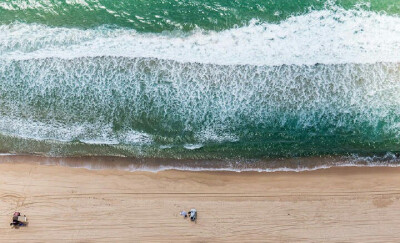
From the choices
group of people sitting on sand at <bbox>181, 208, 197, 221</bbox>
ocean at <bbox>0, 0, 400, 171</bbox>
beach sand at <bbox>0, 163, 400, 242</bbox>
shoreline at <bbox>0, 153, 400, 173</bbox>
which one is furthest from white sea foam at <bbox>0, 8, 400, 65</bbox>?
group of people sitting on sand at <bbox>181, 208, 197, 221</bbox>

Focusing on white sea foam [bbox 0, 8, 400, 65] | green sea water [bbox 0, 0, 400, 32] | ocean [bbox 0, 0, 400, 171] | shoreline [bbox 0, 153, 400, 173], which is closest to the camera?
shoreline [bbox 0, 153, 400, 173]

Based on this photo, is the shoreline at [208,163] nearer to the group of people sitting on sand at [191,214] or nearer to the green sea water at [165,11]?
the group of people sitting on sand at [191,214]

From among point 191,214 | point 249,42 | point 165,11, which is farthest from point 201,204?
point 165,11

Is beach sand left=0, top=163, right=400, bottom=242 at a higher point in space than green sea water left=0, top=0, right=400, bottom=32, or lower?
lower

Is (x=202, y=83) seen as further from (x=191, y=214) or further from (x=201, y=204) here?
(x=191, y=214)

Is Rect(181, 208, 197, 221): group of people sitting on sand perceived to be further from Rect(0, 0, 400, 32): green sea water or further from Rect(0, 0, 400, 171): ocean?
Rect(0, 0, 400, 32): green sea water

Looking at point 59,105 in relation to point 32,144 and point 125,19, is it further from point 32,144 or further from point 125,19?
point 125,19

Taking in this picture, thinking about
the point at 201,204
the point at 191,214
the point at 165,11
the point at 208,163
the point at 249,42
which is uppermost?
the point at 165,11

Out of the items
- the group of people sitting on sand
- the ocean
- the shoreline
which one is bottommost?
the group of people sitting on sand
